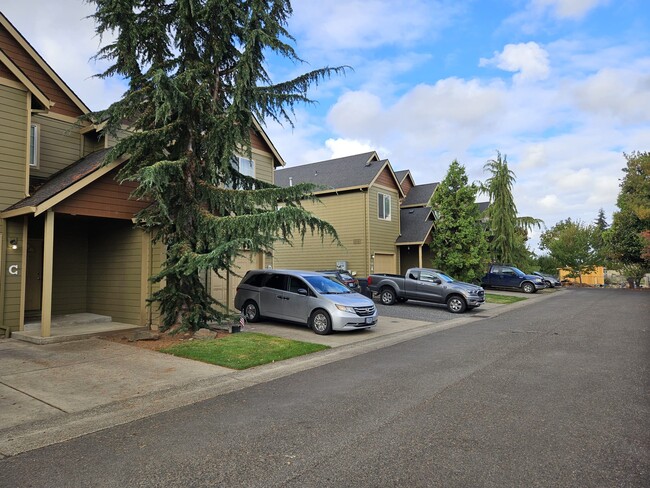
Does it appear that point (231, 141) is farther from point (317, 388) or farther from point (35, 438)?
point (35, 438)

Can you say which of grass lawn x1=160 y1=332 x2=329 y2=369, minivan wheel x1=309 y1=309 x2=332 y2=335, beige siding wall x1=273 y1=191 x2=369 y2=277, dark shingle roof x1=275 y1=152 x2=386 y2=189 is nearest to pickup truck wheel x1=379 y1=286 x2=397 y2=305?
beige siding wall x1=273 y1=191 x2=369 y2=277

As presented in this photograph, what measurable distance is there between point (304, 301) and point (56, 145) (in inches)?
360

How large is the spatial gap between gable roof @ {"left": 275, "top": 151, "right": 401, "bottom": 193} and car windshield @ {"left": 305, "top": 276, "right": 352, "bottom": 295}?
1169cm

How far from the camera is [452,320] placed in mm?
15305

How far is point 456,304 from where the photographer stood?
57.7ft

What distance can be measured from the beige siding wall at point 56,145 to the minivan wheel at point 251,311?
283 inches

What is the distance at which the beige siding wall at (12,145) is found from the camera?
1104 centimetres

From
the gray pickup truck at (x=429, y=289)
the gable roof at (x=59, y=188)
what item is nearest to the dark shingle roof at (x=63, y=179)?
the gable roof at (x=59, y=188)

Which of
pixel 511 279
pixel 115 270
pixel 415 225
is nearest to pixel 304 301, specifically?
pixel 115 270

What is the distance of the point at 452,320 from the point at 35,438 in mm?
13043

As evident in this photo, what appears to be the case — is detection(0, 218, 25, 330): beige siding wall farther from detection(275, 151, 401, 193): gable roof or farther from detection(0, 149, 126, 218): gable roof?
detection(275, 151, 401, 193): gable roof

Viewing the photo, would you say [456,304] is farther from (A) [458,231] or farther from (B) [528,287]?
(B) [528,287]

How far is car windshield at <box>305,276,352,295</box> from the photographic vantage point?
12.4m

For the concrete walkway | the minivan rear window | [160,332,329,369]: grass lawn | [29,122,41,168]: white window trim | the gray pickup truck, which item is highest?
[29,122,41,168]: white window trim
